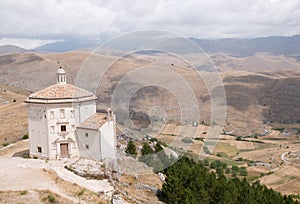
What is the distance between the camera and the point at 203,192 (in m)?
38.7

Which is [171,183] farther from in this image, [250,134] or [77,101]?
[250,134]

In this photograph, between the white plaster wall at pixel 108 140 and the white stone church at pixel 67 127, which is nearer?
the white plaster wall at pixel 108 140

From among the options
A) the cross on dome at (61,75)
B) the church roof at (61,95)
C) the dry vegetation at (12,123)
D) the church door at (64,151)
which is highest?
the cross on dome at (61,75)

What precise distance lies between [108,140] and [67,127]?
5118mm

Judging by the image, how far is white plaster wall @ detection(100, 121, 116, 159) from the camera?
41000 millimetres

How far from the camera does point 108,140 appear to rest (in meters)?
41.8

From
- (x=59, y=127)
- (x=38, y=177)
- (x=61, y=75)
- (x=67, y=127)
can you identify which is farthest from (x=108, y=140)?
(x=61, y=75)

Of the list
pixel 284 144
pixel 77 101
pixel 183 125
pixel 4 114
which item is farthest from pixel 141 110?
pixel 77 101

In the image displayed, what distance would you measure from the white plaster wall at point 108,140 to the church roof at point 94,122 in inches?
20.8

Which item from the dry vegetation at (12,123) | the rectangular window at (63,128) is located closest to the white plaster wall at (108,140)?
the rectangular window at (63,128)

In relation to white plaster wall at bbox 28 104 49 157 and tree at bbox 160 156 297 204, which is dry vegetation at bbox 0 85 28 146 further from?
tree at bbox 160 156 297 204

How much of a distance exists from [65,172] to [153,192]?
398 inches

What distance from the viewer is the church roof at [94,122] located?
134 ft

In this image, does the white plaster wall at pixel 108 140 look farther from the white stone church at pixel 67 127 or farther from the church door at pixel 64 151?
the church door at pixel 64 151
